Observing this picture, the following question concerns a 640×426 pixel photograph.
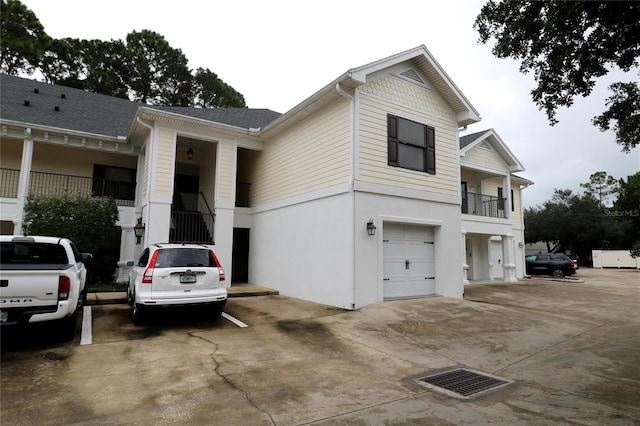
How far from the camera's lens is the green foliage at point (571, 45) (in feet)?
14.9

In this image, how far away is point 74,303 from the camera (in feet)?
18.5

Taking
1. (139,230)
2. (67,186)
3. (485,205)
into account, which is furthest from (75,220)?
(485,205)

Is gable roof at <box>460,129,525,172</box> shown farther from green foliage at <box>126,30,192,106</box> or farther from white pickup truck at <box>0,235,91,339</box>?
green foliage at <box>126,30,192,106</box>

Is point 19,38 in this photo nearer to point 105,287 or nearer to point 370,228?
point 105,287

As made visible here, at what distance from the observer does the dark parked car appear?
73.2 ft

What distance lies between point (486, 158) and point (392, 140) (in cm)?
1014

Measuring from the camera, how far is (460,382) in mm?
4789

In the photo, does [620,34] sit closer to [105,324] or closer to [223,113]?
[105,324]

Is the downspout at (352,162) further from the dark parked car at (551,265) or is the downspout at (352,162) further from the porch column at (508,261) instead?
the dark parked car at (551,265)

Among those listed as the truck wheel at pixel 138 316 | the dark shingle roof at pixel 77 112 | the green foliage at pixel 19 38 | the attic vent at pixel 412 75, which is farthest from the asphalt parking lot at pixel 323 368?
the green foliage at pixel 19 38

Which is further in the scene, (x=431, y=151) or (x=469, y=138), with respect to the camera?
(x=469, y=138)

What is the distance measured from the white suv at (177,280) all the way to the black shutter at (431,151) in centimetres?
727

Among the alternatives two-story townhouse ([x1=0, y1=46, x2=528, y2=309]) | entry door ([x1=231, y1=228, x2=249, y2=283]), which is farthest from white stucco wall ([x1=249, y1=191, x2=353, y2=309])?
entry door ([x1=231, y1=228, x2=249, y2=283])

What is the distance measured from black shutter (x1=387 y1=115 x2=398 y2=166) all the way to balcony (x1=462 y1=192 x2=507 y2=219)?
366 inches
